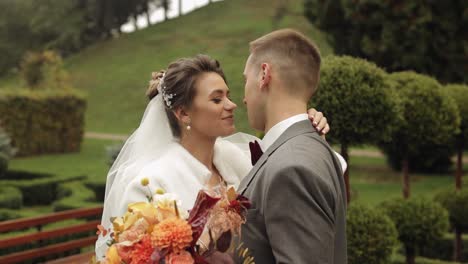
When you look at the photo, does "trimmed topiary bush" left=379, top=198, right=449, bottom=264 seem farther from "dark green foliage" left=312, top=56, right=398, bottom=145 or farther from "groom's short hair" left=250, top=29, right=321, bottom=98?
"groom's short hair" left=250, top=29, right=321, bottom=98

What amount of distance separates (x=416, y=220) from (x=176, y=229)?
661 cm

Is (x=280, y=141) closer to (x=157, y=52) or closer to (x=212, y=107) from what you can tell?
(x=212, y=107)

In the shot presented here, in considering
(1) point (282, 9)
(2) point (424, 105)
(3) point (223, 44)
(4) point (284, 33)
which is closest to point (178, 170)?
(4) point (284, 33)

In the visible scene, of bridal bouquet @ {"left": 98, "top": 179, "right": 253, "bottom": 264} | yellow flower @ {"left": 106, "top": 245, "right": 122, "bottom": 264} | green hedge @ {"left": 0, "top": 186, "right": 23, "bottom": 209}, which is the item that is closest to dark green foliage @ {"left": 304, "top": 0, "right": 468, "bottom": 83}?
green hedge @ {"left": 0, "top": 186, "right": 23, "bottom": 209}

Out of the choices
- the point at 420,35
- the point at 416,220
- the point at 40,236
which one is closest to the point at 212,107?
the point at 40,236

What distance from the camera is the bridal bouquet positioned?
6.66 ft

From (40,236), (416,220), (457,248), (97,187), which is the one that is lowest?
(97,187)

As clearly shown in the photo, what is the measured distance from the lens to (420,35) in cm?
1695

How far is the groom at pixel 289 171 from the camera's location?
7.32 ft

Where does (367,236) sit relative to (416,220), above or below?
above

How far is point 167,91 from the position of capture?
3.58m

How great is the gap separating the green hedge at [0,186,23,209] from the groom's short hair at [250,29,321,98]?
9.59 metres

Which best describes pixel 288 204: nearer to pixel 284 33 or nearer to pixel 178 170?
pixel 284 33

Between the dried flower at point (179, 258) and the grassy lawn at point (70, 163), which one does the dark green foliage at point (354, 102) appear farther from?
the grassy lawn at point (70, 163)
